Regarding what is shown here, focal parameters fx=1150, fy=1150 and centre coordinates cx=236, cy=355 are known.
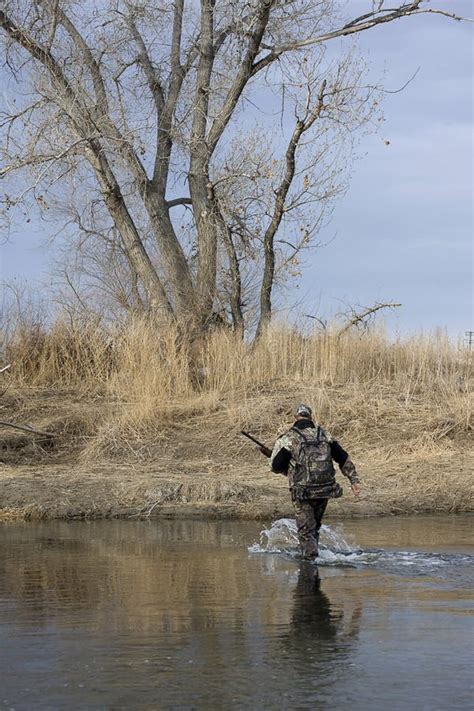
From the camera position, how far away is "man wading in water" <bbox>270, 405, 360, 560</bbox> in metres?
11.8

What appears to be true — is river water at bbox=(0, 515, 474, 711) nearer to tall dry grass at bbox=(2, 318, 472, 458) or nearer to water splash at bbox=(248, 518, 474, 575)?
water splash at bbox=(248, 518, 474, 575)

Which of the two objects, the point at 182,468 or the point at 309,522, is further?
the point at 182,468

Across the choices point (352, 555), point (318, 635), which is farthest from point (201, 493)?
point (318, 635)

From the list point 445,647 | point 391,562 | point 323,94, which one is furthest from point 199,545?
point 323,94

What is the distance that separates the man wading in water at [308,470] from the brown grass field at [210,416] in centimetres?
364

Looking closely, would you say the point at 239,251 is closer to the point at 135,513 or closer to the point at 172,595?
the point at 135,513

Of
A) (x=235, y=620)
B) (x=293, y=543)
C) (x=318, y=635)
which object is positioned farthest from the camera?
(x=293, y=543)

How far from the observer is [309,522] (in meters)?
12.0

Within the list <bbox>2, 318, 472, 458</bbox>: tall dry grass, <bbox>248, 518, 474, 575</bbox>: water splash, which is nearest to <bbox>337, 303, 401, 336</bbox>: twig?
<bbox>2, 318, 472, 458</bbox>: tall dry grass

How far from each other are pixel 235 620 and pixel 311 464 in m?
3.19

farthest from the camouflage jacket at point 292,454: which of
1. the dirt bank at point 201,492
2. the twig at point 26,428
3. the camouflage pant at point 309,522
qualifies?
the twig at point 26,428

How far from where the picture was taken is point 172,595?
9.99 metres

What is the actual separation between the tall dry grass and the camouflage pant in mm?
7184

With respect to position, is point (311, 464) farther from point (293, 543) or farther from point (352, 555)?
point (293, 543)
